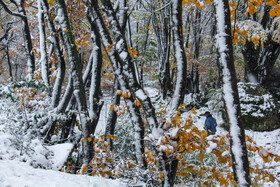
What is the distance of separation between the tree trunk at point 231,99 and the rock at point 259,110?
819cm

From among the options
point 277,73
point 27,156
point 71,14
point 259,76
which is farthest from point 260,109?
point 27,156

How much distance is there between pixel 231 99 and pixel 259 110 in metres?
8.58

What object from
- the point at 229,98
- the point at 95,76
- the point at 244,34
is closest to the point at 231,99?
the point at 229,98

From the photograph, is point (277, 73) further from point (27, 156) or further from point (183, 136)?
point (27, 156)

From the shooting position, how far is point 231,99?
179cm

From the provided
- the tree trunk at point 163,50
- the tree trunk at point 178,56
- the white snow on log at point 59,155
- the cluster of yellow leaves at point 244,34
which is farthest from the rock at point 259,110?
the white snow on log at point 59,155

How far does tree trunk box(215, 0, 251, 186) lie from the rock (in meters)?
8.19

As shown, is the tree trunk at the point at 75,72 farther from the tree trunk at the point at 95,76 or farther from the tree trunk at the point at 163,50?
the tree trunk at the point at 163,50

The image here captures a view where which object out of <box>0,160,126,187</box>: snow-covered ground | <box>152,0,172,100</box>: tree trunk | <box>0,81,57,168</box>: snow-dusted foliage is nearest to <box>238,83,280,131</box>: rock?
<box>152,0,172,100</box>: tree trunk

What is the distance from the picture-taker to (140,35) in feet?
41.5

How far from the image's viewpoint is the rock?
28.5ft

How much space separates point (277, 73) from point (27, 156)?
45.5 ft

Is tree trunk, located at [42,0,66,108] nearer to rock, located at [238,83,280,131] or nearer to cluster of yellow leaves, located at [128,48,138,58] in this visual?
cluster of yellow leaves, located at [128,48,138,58]

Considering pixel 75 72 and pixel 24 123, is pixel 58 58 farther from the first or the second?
pixel 24 123
